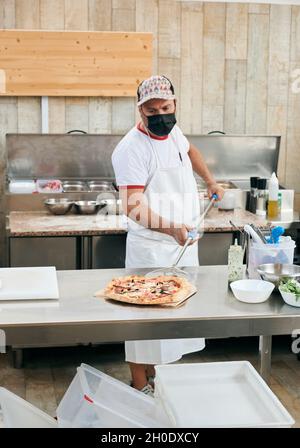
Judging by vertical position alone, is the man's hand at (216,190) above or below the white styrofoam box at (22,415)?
above

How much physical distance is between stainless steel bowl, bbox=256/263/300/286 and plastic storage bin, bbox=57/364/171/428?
0.65 meters

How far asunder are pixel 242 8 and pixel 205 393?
3756 millimetres

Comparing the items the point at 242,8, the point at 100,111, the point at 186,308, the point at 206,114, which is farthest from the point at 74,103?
the point at 186,308

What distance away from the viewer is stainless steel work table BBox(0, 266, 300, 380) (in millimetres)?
2385

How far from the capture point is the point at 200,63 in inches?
215

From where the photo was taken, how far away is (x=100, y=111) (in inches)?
212

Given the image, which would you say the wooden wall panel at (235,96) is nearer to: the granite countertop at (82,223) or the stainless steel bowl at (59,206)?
the granite countertop at (82,223)

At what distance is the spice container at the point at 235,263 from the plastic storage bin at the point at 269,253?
0.06 m

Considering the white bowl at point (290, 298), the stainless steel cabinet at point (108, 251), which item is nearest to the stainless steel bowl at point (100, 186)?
the stainless steel cabinet at point (108, 251)

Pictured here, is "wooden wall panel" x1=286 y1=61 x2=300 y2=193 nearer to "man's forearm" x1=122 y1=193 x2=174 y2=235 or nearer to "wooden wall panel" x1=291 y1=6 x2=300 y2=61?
"wooden wall panel" x1=291 y1=6 x2=300 y2=61

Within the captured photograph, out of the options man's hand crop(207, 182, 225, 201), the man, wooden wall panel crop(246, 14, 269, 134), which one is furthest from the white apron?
wooden wall panel crop(246, 14, 269, 134)

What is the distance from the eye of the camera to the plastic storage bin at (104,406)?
2.46 m

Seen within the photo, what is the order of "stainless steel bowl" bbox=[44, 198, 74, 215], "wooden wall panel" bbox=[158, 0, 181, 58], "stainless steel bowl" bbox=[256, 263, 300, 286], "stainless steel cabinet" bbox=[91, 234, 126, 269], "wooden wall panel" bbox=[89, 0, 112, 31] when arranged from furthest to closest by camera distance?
"wooden wall panel" bbox=[158, 0, 181, 58]
"wooden wall panel" bbox=[89, 0, 112, 31]
"stainless steel bowl" bbox=[44, 198, 74, 215]
"stainless steel cabinet" bbox=[91, 234, 126, 269]
"stainless steel bowl" bbox=[256, 263, 300, 286]

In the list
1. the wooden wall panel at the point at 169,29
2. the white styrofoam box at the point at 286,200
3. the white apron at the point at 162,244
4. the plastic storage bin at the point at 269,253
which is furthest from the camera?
the wooden wall panel at the point at 169,29
